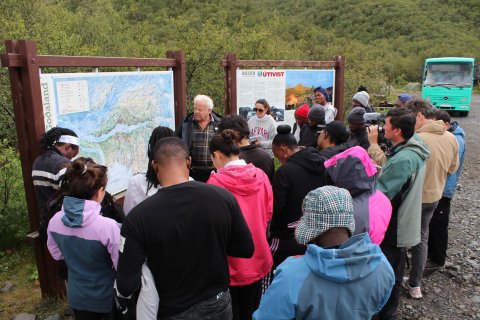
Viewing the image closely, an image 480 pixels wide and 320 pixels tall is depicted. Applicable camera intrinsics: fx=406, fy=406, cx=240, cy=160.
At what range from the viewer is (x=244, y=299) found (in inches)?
114

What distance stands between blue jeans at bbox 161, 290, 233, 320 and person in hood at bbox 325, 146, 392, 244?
3.22 feet

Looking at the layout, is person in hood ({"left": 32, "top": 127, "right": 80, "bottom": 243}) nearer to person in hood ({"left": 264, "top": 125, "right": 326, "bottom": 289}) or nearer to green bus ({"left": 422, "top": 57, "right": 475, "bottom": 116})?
person in hood ({"left": 264, "top": 125, "right": 326, "bottom": 289})

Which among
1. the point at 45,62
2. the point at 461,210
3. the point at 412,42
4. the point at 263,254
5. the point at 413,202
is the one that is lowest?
the point at 461,210

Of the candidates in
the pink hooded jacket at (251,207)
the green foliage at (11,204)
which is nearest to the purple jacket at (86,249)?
the pink hooded jacket at (251,207)

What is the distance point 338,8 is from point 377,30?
27.3 ft

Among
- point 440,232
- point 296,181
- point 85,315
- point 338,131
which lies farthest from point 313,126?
point 85,315

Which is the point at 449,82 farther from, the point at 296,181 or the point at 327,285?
the point at 327,285

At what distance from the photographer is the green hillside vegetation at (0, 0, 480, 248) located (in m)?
9.20

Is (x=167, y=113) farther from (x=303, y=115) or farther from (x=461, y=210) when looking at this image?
(x=461, y=210)

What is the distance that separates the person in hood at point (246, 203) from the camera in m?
2.65

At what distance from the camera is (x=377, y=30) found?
62906 millimetres

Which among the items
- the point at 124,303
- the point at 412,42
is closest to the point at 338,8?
the point at 412,42

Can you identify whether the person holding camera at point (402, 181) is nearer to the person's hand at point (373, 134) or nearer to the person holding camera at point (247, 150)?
the person's hand at point (373, 134)

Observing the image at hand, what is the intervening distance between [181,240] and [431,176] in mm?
2764
